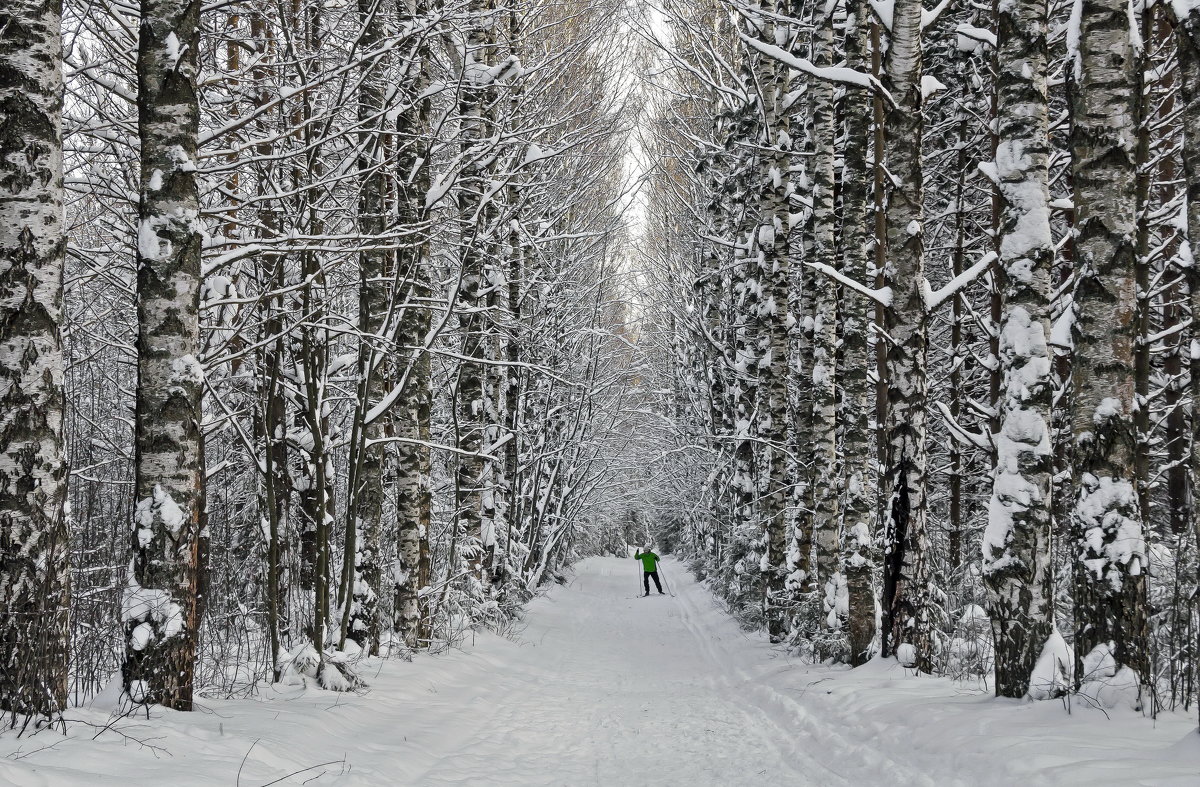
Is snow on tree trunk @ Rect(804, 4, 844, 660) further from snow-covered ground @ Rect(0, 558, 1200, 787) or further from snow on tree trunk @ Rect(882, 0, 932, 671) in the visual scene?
snow on tree trunk @ Rect(882, 0, 932, 671)

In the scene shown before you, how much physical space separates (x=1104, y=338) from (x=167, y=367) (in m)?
5.78

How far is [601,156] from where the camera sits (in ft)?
61.4

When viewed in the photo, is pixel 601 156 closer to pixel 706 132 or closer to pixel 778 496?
pixel 706 132

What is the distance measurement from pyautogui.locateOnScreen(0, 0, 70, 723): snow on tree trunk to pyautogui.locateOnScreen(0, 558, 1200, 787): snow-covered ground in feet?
1.40

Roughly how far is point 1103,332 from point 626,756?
15.9 ft

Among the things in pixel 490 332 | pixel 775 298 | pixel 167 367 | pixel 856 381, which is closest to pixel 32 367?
pixel 167 367

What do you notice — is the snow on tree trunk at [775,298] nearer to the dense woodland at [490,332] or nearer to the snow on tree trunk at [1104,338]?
the dense woodland at [490,332]

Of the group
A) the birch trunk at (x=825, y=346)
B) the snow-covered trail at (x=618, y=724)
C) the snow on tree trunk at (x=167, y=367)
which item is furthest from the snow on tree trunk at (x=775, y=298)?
the snow on tree trunk at (x=167, y=367)

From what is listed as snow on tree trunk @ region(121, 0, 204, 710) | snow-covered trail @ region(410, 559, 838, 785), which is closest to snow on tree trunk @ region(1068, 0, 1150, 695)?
snow-covered trail @ region(410, 559, 838, 785)

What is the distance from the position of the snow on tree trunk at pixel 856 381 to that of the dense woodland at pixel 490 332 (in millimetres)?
46

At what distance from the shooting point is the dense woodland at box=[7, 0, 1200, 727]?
4520mm

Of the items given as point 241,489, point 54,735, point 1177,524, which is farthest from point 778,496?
Answer: point 54,735

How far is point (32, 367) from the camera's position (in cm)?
398

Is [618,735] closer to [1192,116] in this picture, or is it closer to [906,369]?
[906,369]
